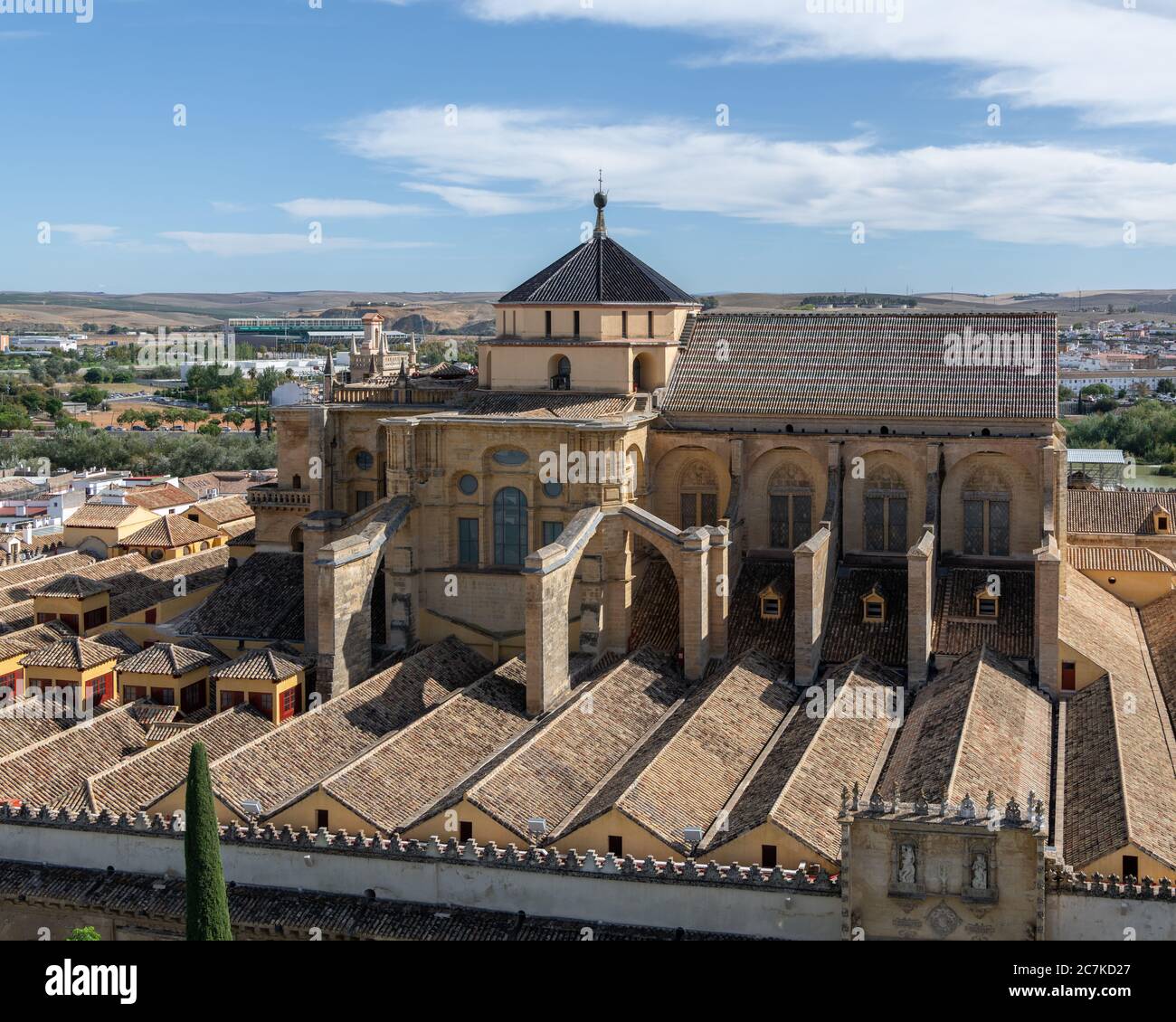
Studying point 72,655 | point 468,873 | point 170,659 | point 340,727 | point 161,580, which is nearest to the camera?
point 468,873

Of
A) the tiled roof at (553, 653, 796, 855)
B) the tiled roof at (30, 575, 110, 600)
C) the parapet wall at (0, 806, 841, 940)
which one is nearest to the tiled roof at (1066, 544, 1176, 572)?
the tiled roof at (553, 653, 796, 855)

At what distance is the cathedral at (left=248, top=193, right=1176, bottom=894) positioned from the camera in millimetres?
33531

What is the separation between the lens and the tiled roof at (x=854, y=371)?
4047 centimetres

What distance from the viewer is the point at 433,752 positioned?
31578 mm

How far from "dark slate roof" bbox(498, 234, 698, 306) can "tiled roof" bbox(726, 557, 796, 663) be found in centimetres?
850

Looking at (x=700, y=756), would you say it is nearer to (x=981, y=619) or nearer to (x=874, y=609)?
(x=874, y=609)

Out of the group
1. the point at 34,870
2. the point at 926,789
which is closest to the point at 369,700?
the point at 34,870

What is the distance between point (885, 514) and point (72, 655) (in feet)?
73.5

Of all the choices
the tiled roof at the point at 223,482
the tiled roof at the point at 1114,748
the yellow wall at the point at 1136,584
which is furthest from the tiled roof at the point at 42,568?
the yellow wall at the point at 1136,584

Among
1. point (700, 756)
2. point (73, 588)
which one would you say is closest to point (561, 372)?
point (700, 756)

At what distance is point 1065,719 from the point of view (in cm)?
3378

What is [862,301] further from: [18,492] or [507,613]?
[507,613]

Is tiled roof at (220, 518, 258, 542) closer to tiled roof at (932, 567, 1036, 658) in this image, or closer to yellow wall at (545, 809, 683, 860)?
tiled roof at (932, 567, 1036, 658)

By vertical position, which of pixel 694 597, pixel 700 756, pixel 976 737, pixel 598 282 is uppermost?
pixel 598 282
